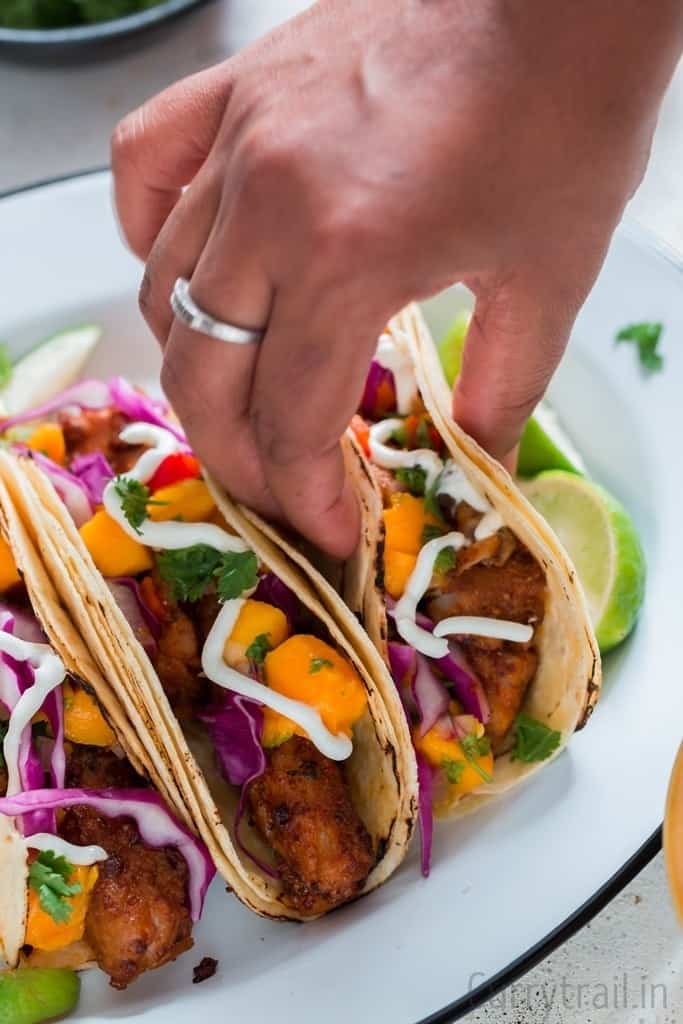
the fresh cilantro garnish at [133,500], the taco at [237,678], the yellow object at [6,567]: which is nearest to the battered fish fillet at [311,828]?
the taco at [237,678]

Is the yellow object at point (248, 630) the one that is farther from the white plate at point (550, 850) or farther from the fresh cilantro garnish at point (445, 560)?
the white plate at point (550, 850)

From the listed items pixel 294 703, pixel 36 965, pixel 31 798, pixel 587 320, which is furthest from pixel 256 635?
pixel 587 320

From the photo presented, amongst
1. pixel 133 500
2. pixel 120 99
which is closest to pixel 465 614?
pixel 133 500

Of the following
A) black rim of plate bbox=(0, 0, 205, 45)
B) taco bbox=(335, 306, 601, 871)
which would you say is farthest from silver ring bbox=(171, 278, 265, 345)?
black rim of plate bbox=(0, 0, 205, 45)

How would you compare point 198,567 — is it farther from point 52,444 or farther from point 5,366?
point 5,366

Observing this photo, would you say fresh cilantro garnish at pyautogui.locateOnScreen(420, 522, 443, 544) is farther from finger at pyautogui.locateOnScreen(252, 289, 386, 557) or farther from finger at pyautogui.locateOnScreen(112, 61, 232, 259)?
finger at pyautogui.locateOnScreen(112, 61, 232, 259)

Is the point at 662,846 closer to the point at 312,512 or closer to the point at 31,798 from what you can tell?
the point at 312,512
